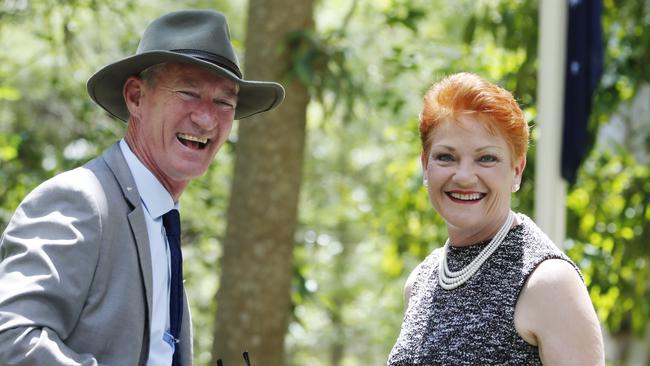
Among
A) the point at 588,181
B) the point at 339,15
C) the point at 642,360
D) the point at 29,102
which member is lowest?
the point at 642,360

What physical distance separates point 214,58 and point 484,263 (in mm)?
910

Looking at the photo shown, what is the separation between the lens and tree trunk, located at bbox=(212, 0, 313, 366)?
573cm

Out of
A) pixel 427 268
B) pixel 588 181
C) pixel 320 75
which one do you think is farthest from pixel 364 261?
pixel 427 268

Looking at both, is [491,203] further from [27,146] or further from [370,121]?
[370,121]

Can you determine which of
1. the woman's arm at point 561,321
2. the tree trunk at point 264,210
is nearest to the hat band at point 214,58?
the woman's arm at point 561,321

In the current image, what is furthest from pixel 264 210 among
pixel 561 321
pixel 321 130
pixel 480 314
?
pixel 561 321

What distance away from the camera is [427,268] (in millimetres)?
2814

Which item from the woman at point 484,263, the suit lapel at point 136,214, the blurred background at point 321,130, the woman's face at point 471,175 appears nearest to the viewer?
the woman at point 484,263

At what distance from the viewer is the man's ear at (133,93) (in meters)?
2.71

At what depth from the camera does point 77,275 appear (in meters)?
2.25

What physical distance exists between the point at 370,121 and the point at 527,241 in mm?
8162

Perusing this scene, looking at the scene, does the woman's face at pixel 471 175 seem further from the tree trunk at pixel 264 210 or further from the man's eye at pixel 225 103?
the tree trunk at pixel 264 210

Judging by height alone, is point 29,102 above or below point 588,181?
above

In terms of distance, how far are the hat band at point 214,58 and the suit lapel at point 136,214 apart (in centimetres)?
33
